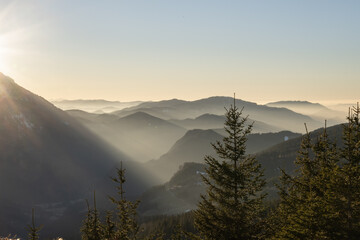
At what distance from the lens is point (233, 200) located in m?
20.5

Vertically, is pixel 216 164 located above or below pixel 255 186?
above

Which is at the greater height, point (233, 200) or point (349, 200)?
point (349, 200)

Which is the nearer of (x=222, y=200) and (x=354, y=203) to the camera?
(x=354, y=203)

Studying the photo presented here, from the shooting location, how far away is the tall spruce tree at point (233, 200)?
19531 mm

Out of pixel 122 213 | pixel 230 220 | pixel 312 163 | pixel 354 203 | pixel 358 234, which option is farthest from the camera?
pixel 312 163

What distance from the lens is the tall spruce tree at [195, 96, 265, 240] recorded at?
19.5 metres

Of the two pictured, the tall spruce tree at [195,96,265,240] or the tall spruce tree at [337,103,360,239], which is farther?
the tall spruce tree at [195,96,265,240]

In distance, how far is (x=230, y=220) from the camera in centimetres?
1969

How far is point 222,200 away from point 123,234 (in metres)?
7.15

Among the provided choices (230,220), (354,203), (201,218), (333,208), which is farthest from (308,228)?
(201,218)

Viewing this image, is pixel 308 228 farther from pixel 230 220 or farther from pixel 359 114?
pixel 359 114

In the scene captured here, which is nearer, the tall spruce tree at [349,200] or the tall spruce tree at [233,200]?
the tall spruce tree at [349,200]

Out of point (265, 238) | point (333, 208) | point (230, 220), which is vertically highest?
point (333, 208)

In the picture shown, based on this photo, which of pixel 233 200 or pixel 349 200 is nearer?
pixel 349 200
